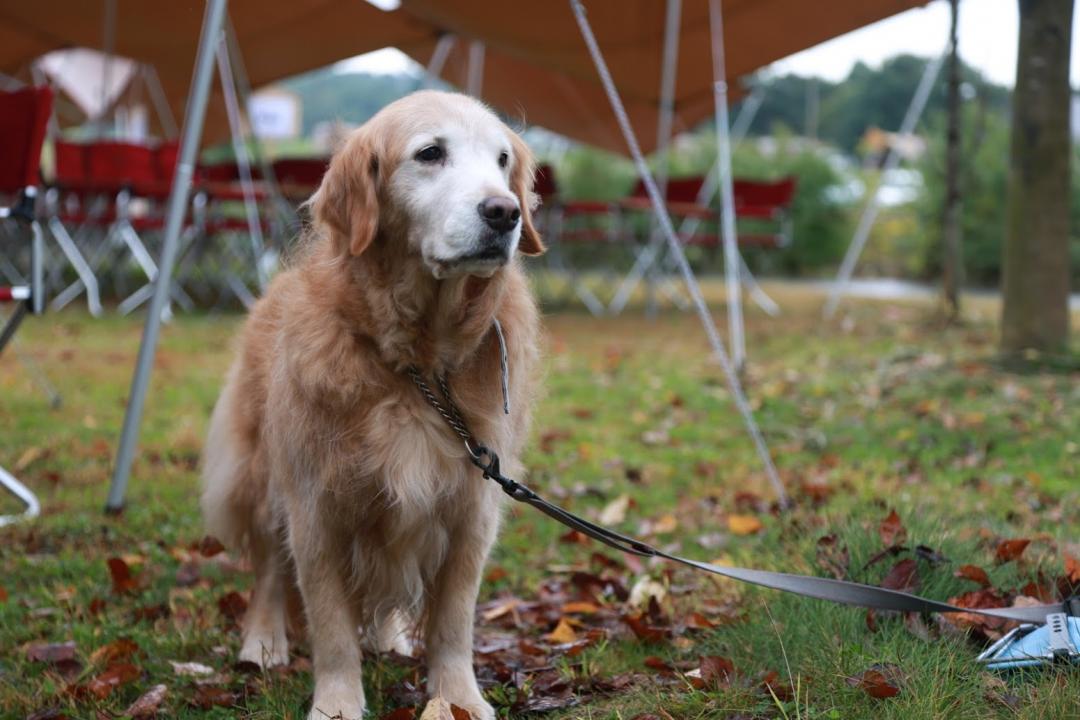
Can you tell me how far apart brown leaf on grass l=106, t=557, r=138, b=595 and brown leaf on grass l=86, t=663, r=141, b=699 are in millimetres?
597

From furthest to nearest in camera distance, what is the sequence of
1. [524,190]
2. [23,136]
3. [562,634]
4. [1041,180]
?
[1041,180] → [23,136] → [562,634] → [524,190]

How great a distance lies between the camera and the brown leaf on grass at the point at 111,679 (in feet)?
8.15

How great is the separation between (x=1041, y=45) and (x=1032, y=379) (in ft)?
6.74

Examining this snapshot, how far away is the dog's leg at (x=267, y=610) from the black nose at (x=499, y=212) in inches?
47.7

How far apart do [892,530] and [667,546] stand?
107cm

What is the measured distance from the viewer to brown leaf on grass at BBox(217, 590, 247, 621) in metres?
3.15

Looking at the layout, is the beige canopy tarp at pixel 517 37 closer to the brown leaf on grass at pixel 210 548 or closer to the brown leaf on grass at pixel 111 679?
the brown leaf on grass at pixel 210 548

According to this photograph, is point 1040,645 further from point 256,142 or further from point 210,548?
point 256,142

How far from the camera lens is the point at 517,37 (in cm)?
962

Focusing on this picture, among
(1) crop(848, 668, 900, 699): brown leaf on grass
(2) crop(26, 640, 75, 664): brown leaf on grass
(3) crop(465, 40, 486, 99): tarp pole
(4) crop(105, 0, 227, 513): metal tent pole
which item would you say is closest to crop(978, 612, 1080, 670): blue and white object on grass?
(1) crop(848, 668, 900, 699): brown leaf on grass

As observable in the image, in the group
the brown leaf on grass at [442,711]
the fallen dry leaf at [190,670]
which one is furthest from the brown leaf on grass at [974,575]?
the fallen dry leaf at [190,670]

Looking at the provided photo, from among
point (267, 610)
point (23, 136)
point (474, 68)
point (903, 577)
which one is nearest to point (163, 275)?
point (23, 136)

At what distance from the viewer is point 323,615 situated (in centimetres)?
239

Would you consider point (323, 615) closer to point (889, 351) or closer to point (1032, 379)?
point (1032, 379)
